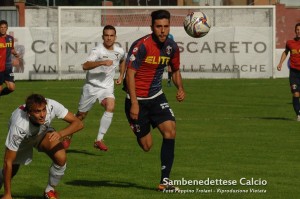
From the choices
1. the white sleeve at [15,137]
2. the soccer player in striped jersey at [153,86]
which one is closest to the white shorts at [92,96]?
the soccer player in striped jersey at [153,86]

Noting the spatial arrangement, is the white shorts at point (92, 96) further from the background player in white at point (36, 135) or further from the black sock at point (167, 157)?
the background player in white at point (36, 135)

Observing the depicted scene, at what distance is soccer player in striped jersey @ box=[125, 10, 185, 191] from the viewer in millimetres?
12961

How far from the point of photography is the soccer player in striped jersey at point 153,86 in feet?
42.5

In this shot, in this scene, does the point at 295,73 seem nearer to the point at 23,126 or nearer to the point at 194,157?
the point at 194,157

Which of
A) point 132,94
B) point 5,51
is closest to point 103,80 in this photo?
point 132,94

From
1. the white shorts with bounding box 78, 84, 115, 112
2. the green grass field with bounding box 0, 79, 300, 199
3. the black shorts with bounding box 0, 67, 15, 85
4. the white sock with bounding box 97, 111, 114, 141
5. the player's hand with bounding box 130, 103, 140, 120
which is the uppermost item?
the player's hand with bounding box 130, 103, 140, 120

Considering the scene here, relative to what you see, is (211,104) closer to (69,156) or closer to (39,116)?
(69,156)

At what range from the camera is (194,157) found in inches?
666

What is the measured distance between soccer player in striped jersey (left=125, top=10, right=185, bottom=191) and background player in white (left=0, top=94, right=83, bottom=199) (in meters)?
1.39

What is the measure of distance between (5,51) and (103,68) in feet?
31.2

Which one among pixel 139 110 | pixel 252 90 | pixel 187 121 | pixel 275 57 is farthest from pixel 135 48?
pixel 275 57

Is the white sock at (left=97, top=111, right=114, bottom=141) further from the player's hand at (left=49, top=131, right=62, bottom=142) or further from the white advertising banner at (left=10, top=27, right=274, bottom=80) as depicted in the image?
the white advertising banner at (left=10, top=27, right=274, bottom=80)

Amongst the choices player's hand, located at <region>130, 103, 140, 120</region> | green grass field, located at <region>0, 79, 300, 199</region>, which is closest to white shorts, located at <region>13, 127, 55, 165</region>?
green grass field, located at <region>0, 79, 300, 199</region>

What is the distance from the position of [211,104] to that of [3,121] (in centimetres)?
830
